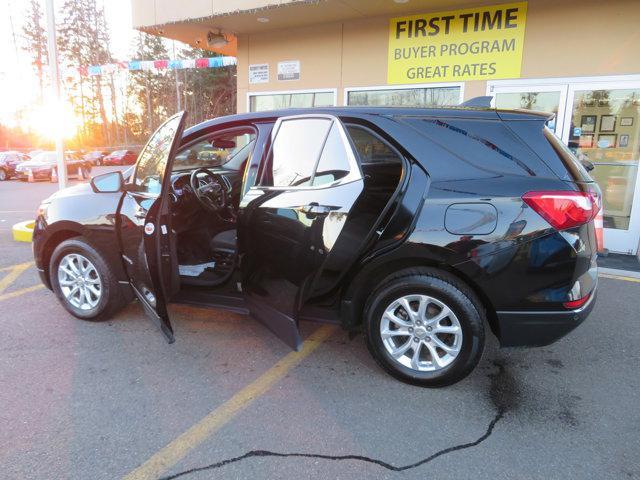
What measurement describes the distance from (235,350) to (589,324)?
118 inches

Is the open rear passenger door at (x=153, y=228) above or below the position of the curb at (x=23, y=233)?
above

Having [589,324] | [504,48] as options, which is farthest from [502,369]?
[504,48]

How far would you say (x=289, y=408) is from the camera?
2.78m

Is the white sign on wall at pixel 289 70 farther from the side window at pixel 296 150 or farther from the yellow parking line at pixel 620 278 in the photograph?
the yellow parking line at pixel 620 278

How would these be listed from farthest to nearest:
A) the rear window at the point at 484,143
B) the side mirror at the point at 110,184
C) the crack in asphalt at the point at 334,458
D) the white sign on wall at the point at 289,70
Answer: the white sign on wall at the point at 289,70
the side mirror at the point at 110,184
the rear window at the point at 484,143
the crack in asphalt at the point at 334,458

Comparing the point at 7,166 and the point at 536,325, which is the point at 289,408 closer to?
the point at 536,325

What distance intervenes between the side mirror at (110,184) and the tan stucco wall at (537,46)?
5322 mm

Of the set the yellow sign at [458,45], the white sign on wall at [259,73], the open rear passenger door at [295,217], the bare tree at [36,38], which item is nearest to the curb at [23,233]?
the white sign on wall at [259,73]

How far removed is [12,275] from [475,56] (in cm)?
688

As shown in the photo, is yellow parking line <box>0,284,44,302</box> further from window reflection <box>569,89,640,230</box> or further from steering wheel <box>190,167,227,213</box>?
window reflection <box>569,89,640,230</box>

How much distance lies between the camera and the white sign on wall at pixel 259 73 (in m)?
8.95

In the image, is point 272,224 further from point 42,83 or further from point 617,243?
point 42,83

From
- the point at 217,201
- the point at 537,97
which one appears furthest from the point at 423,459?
the point at 537,97

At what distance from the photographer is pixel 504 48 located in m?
6.78
